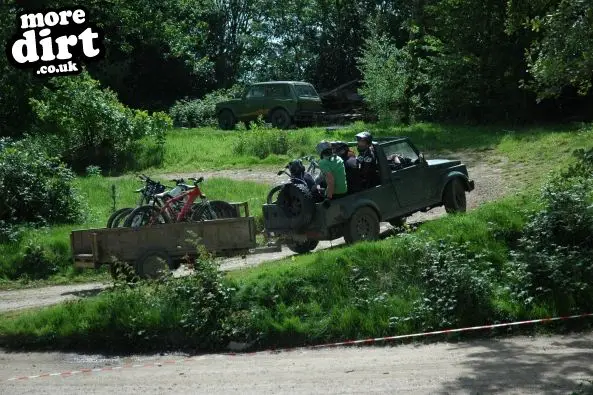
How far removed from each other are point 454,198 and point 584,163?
4.93 metres

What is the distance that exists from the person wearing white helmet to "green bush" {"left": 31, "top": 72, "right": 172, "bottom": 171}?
510 inches

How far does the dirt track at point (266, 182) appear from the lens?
50.1 ft

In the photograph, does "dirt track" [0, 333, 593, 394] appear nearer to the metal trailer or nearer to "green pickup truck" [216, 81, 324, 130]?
the metal trailer

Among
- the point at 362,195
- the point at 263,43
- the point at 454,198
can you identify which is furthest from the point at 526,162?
the point at 263,43

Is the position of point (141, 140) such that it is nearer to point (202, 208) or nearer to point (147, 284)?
point (202, 208)

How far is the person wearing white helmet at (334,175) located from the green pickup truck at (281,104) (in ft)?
67.6

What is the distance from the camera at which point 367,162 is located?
16.6 m

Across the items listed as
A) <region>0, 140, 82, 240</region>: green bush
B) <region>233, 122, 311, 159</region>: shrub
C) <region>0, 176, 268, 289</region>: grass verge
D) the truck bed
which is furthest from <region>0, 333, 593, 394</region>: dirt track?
<region>233, 122, 311, 159</region>: shrub

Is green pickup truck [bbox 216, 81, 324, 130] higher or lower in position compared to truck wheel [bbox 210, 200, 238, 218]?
higher

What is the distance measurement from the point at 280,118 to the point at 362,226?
69.8ft

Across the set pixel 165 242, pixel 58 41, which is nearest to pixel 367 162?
pixel 165 242

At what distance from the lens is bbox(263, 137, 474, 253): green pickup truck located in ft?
51.6

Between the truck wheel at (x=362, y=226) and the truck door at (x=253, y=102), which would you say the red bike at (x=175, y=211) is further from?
the truck door at (x=253, y=102)

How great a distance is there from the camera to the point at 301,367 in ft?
35.5
